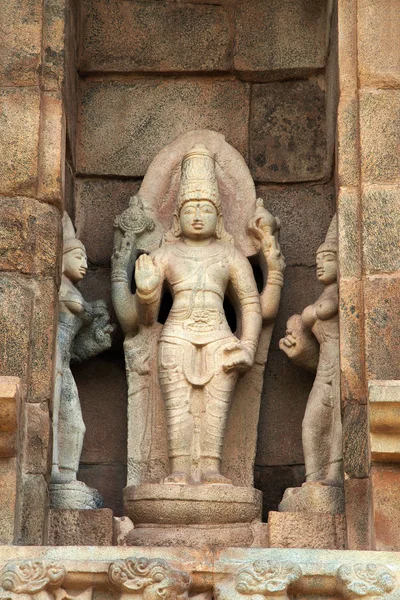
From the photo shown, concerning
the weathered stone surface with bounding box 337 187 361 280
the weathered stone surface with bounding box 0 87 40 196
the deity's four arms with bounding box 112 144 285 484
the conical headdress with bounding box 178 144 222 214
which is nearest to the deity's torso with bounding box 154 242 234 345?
the deity's four arms with bounding box 112 144 285 484

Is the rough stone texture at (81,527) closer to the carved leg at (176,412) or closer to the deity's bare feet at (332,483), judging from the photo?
the carved leg at (176,412)

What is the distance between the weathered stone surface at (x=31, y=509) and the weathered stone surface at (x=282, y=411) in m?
1.57

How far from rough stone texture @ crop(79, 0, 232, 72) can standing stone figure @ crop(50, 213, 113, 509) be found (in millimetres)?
1314

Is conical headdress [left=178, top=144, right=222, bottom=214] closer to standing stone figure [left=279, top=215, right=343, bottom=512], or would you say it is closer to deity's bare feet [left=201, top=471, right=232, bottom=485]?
standing stone figure [left=279, top=215, right=343, bottom=512]

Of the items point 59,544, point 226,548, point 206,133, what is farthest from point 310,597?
point 206,133

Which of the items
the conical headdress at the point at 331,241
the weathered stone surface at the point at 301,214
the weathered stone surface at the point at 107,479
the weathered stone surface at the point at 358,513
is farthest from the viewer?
the weathered stone surface at the point at 301,214

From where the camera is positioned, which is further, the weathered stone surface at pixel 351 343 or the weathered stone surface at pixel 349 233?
the weathered stone surface at pixel 349 233

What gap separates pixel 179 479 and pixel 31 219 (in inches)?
62.2

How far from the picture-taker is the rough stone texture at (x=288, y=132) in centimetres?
952

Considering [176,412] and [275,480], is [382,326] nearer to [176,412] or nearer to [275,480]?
[176,412]

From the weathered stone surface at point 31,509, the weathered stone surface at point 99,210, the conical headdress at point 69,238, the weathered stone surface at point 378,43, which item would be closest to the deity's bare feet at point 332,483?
the weathered stone surface at point 31,509

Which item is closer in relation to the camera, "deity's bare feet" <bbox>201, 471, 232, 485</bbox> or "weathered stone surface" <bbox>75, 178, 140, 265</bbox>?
"deity's bare feet" <bbox>201, 471, 232, 485</bbox>

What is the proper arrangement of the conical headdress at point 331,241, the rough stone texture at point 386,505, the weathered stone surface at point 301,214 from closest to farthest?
the rough stone texture at point 386,505 < the conical headdress at point 331,241 < the weathered stone surface at point 301,214

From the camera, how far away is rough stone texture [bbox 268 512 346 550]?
26.1 ft
